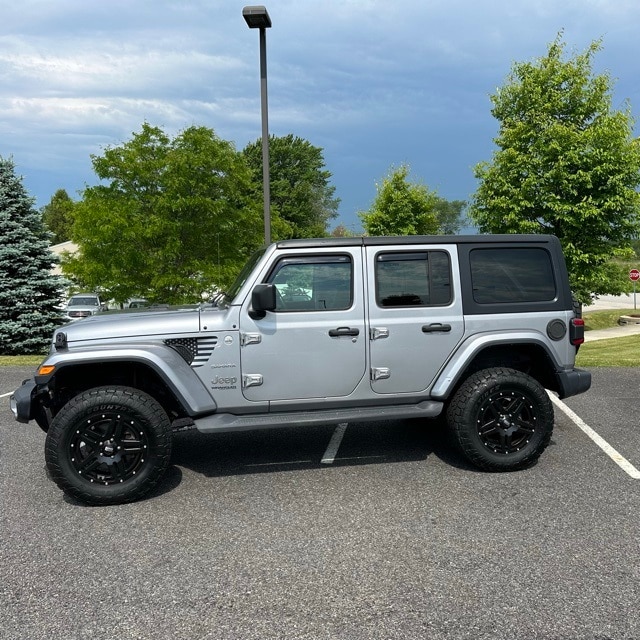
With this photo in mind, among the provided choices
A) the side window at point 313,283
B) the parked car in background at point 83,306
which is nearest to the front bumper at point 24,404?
the side window at point 313,283

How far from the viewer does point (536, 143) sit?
16109 millimetres

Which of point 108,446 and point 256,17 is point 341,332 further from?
point 256,17

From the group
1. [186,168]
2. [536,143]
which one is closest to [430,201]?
[536,143]

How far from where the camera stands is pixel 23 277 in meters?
15.3

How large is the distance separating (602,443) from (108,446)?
4406 millimetres

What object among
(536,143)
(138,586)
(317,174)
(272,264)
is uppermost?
(317,174)

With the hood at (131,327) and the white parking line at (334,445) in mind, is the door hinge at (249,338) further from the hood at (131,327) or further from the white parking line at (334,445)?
the white parking line at (334,445)

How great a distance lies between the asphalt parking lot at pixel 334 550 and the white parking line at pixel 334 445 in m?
0.06

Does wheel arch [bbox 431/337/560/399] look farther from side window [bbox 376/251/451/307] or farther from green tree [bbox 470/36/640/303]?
green tree [bbox 470/36/640/303]

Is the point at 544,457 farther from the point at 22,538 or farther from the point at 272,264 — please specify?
the point at 22,538

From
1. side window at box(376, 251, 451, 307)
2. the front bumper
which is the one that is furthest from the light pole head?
the front bumper

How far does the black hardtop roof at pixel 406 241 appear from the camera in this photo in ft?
15.9

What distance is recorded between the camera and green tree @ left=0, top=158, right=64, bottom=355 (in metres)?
14.9

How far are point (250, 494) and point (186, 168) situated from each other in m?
9.79
